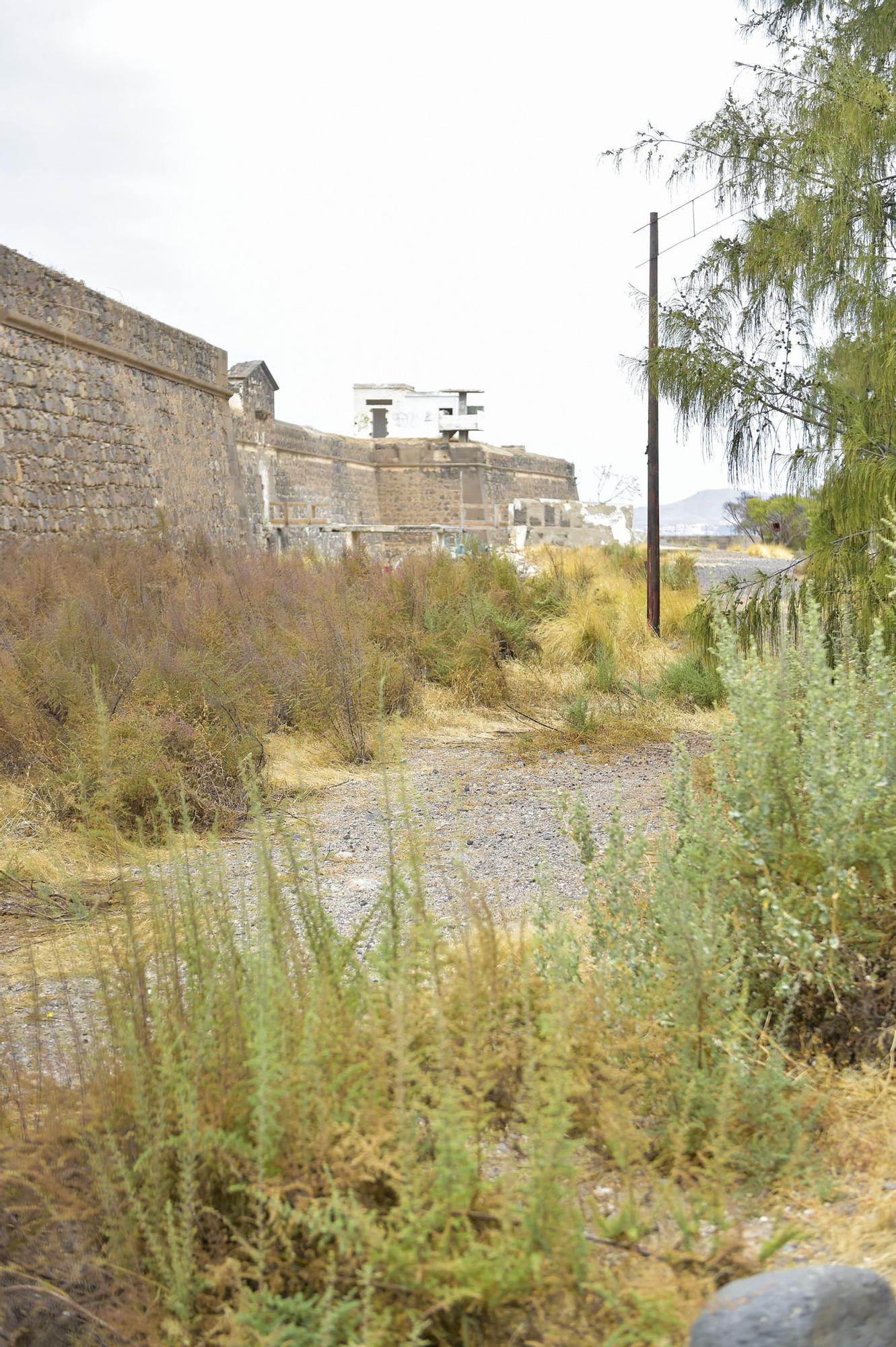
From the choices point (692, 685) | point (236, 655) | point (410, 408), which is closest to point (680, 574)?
point (692, 685)

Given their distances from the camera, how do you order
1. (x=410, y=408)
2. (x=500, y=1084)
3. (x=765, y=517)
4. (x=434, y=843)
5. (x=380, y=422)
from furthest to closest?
(x=410, y=408), (x=380, y=422), (x=765, y=517), (x=434, y=843), (x=500, y=1084)

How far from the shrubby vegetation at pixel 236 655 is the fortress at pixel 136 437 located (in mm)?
986

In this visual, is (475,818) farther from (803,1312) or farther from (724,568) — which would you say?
(724,568)

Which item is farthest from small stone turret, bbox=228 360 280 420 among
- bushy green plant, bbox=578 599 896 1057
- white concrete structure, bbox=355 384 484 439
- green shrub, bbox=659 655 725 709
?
white concrete structure, bbox=355 384 484 439

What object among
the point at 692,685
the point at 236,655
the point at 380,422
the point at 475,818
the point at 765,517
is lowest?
the point at 475,818

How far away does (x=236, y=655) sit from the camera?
23.1 feet

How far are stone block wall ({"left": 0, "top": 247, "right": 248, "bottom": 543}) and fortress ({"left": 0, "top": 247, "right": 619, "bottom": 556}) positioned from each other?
17 mm

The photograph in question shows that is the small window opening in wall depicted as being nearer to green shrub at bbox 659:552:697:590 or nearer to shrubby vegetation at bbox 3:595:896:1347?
green shrub at bbox 659:552:697:590

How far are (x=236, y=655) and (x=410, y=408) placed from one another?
42.8 metres

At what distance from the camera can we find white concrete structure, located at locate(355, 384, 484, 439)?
47469 millimetres

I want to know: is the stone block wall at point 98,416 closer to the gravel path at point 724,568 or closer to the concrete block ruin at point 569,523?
the gravel path at point 724,568

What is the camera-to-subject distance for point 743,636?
6223mm

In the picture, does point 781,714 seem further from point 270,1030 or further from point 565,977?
point 270,1030

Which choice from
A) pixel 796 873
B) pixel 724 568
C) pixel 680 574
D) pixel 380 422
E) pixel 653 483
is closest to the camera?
pixel 796 873
